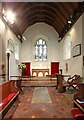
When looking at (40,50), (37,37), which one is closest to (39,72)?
(40,50)

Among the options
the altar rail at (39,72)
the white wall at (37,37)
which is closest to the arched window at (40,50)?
the white wall at (37,37)

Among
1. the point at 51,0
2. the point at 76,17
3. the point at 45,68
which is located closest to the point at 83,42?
the point at 76,17

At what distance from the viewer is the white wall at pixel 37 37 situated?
55.0ft

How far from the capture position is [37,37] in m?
16.9

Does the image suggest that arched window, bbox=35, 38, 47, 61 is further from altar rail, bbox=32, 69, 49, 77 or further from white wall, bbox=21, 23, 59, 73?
altar rail, bbox=32, 69, 49, 77

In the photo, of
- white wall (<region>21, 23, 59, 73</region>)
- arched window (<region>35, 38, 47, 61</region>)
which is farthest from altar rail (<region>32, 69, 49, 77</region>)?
arched window (<region>35, 38, 47, 61</region>)

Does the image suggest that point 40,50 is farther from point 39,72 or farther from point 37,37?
point 39,72

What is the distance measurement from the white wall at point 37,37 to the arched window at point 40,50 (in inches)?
11.3

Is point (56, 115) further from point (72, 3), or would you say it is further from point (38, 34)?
point (38, 34)

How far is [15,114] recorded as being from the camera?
4559 millimetres

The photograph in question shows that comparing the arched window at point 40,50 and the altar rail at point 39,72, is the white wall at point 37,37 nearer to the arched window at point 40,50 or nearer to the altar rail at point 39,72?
the arched window at point 40,50

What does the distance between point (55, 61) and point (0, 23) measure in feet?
30.0

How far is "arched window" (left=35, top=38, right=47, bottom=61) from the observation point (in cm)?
1689

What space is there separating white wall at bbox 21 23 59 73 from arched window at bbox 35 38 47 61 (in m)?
0.29
